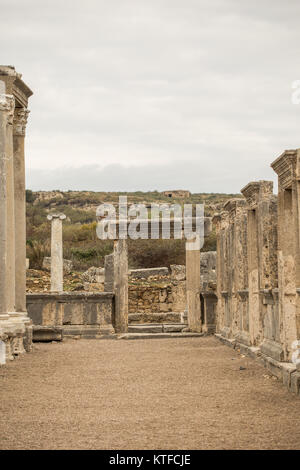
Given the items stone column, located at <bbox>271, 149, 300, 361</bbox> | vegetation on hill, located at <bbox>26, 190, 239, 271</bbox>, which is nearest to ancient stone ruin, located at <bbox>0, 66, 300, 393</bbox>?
stone column, located at <bbox>271, 149, 300, 361</bbox>

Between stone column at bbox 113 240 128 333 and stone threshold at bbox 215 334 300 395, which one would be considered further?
stone column at bbox 113 240 128 333

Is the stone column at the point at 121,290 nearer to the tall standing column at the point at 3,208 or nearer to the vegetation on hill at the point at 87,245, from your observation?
the vegetation on hill at the point at 87,245

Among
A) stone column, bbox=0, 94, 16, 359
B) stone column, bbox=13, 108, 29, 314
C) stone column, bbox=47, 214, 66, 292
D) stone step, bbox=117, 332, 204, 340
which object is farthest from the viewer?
stone column, bbox=47, 214, 66, 292

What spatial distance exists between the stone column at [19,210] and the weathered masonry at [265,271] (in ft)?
13.5

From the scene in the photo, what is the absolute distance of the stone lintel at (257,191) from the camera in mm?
10852

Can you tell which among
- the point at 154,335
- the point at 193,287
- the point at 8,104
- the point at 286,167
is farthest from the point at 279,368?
the point at 193,287

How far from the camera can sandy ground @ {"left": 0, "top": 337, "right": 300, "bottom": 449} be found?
5.31 metres

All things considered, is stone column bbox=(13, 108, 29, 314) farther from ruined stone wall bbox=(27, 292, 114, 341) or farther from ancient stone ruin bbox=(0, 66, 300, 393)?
ruined stone wall bbox=(27, 292, 114, 341)

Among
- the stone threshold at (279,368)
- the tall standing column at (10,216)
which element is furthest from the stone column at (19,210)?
the stone threshold at (279,368)

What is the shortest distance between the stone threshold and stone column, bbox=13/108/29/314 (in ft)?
14.4

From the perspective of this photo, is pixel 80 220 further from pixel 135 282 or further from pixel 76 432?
pixel 76 432

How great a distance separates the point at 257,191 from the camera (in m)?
11.2

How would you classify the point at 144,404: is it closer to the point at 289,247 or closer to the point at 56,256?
the point at 289,247
